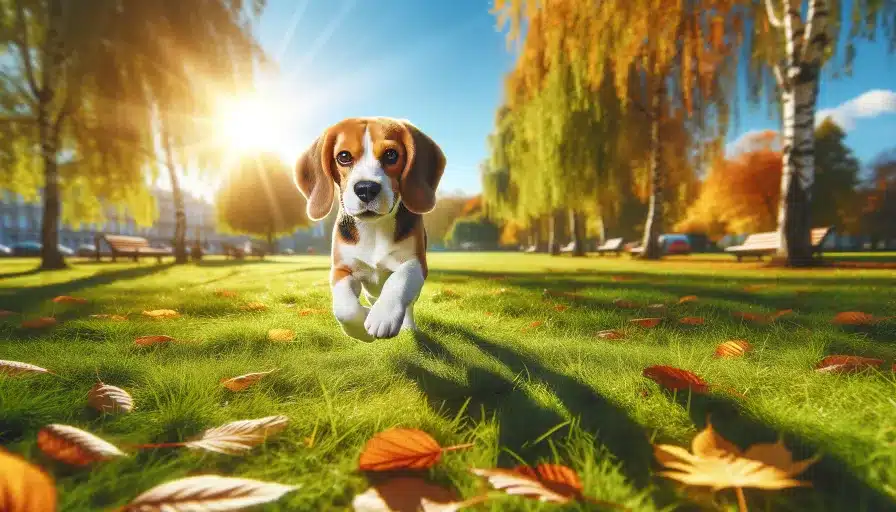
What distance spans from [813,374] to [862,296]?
3.23m

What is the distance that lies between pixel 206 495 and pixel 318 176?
1.53 metres

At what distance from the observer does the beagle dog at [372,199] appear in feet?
6.02

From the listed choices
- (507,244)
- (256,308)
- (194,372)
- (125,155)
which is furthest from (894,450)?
(507,244)

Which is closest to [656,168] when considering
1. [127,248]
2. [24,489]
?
[24,489]

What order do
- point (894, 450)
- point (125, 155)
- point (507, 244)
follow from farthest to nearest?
1. point (507, 244)
2. point (125, 155)
3. point (894, 450)

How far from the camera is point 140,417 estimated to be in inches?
46.3

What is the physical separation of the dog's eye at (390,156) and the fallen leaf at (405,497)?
4.62 feet

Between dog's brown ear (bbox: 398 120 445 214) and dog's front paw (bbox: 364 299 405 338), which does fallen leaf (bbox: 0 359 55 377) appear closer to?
dog's front paw (bbox: 364 299 405 338)

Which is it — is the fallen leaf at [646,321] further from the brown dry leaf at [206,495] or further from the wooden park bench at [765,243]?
the wooden park bench at [765,243]

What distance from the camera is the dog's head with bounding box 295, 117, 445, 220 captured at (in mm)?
1835

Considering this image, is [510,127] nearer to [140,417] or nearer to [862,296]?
[862,296]

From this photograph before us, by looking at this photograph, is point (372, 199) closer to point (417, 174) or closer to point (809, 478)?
point (417, 174)

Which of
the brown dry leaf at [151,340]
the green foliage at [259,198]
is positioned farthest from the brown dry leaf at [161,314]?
the green foliage at [259,198]

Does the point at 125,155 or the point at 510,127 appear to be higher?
the point at 510,127
